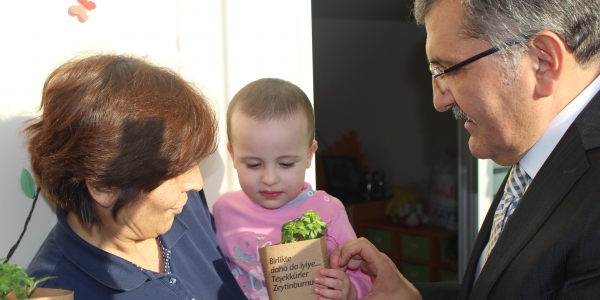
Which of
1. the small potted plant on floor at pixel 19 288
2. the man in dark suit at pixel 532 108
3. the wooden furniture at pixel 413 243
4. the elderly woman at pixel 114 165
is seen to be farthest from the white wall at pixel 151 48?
the wooden furniture at pixel 413 243

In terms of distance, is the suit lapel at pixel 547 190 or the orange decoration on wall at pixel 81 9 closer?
the suit lapel at pixel 547 190

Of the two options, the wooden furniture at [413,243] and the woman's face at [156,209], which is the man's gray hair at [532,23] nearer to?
the woman's face at [156,209]

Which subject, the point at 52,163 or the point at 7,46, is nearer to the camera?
the point at 52,163

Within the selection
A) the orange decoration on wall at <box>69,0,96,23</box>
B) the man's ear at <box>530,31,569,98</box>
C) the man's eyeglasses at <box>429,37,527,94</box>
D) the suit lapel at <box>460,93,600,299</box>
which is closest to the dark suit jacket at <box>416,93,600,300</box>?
the suit lapel at <box>460,93,600,299</box>

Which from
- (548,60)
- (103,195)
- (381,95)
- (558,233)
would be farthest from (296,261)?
(381,95)

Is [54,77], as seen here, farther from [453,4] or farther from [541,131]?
[541,131]

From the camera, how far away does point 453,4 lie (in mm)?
1690

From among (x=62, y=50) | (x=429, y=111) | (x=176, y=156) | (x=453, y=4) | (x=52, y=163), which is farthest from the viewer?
(x=429, y=111)

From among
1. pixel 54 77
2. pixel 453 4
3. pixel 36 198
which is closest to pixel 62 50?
pixel 54 77

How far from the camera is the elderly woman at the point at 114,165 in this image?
4.83 ft

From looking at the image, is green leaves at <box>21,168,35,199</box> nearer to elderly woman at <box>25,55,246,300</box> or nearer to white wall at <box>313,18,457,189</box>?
elderly woman at <box>25,55,246,300</box>

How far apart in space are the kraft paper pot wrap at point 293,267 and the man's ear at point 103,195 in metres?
0.49

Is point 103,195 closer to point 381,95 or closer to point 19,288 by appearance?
point 19,288

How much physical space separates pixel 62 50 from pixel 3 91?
0.78ft
